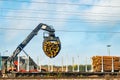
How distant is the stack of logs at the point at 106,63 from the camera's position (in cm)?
3434

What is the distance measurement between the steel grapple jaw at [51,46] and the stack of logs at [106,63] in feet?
22.5

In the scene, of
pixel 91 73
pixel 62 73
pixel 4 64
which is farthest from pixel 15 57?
pixel 91 73

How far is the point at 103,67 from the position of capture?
1352 inches

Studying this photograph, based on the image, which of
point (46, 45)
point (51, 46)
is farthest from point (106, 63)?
point (46, 45)

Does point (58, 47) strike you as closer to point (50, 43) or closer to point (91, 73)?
point (50, 43)

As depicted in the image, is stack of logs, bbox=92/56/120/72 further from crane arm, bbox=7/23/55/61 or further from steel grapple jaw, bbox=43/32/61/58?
steel grapple jaw, bbox=43/32/61/58

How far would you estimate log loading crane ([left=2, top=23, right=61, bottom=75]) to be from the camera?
2794 cm

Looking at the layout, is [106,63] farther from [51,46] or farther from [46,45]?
[46,45]

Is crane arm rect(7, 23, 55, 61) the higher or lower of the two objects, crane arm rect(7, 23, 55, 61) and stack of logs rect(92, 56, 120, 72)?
the higher

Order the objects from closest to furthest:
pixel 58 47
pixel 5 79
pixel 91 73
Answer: pixel 5 79
pixel 58 47
pixel 91 73

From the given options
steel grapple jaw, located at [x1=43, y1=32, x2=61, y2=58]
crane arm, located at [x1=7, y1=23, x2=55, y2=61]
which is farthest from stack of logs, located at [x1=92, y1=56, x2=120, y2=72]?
steel grapple jaw, located at [x1=43, y1=32, x2=61, y2=58]

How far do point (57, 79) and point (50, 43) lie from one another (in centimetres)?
457

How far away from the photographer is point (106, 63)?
34656 millimetres

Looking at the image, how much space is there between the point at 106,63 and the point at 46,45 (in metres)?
9.30
